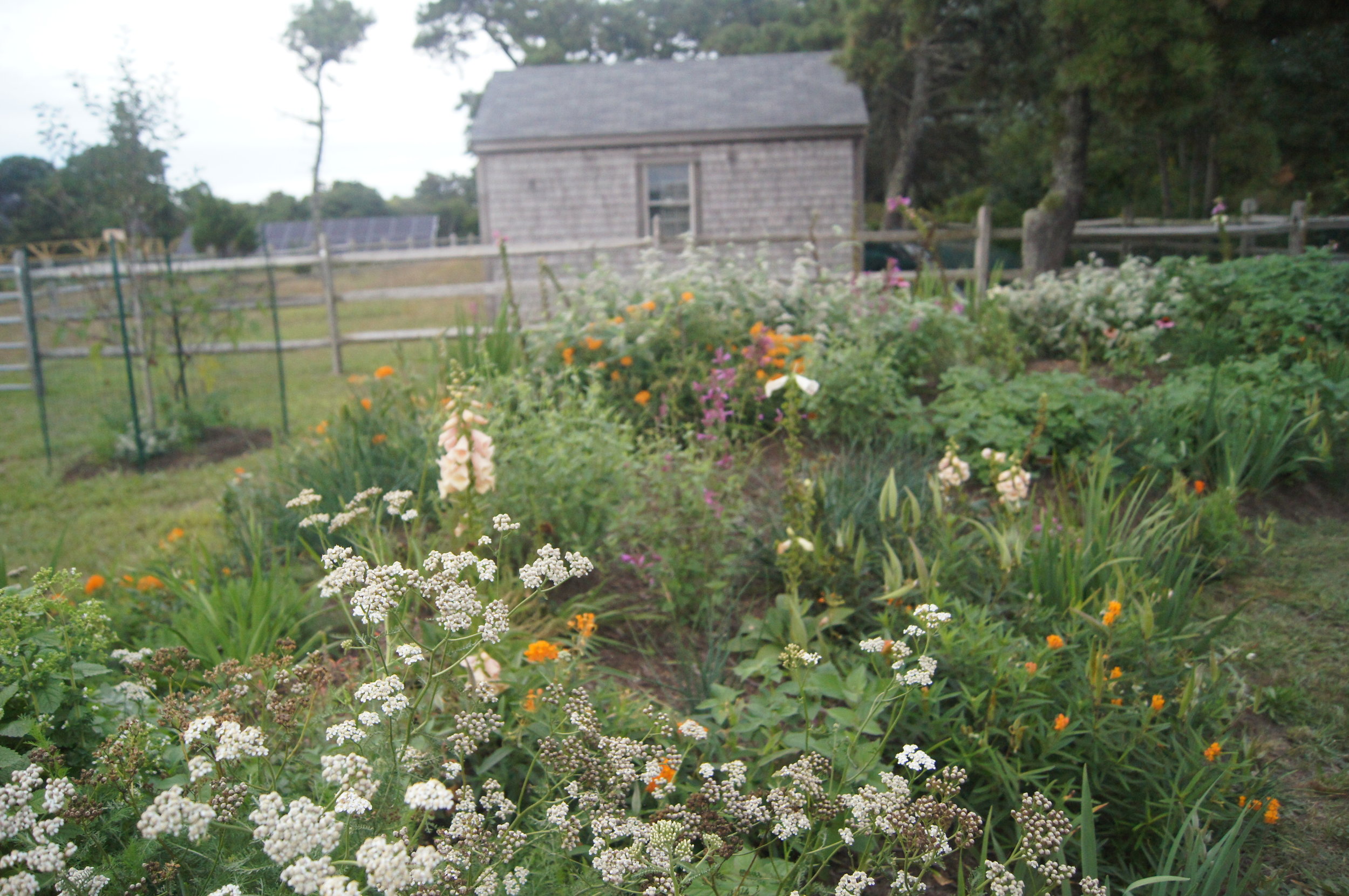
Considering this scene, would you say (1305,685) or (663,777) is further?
(1305,685)

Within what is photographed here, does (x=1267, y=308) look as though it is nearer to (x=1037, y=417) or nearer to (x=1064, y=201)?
(x=1037, y=417)

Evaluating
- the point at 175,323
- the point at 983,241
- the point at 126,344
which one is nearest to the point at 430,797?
the point at 126,344

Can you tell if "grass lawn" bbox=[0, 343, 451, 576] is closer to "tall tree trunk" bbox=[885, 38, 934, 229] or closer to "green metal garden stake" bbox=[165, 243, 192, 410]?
"green metal garden stake" bbox=[165, 243, 192, 410]

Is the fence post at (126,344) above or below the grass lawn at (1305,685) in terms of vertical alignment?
above

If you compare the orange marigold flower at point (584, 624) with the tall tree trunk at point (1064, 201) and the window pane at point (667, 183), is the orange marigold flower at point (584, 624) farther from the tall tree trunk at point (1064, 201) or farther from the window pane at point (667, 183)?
the window pane at point (667, 183)

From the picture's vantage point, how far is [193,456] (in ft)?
20.0

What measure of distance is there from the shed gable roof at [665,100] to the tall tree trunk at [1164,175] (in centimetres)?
534

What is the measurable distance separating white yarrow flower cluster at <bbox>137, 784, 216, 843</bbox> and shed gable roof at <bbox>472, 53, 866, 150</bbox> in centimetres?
1342

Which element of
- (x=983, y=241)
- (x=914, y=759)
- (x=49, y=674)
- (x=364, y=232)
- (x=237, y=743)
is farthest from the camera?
(x=364, y=232)

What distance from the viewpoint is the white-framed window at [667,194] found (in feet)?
44.7

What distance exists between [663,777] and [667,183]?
13.2 m

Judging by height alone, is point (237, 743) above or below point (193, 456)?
above

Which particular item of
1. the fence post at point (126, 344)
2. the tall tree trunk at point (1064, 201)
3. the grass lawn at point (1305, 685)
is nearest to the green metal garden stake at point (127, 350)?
the fence post at point (126, 344)

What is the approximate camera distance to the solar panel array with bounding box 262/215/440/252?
100ft
